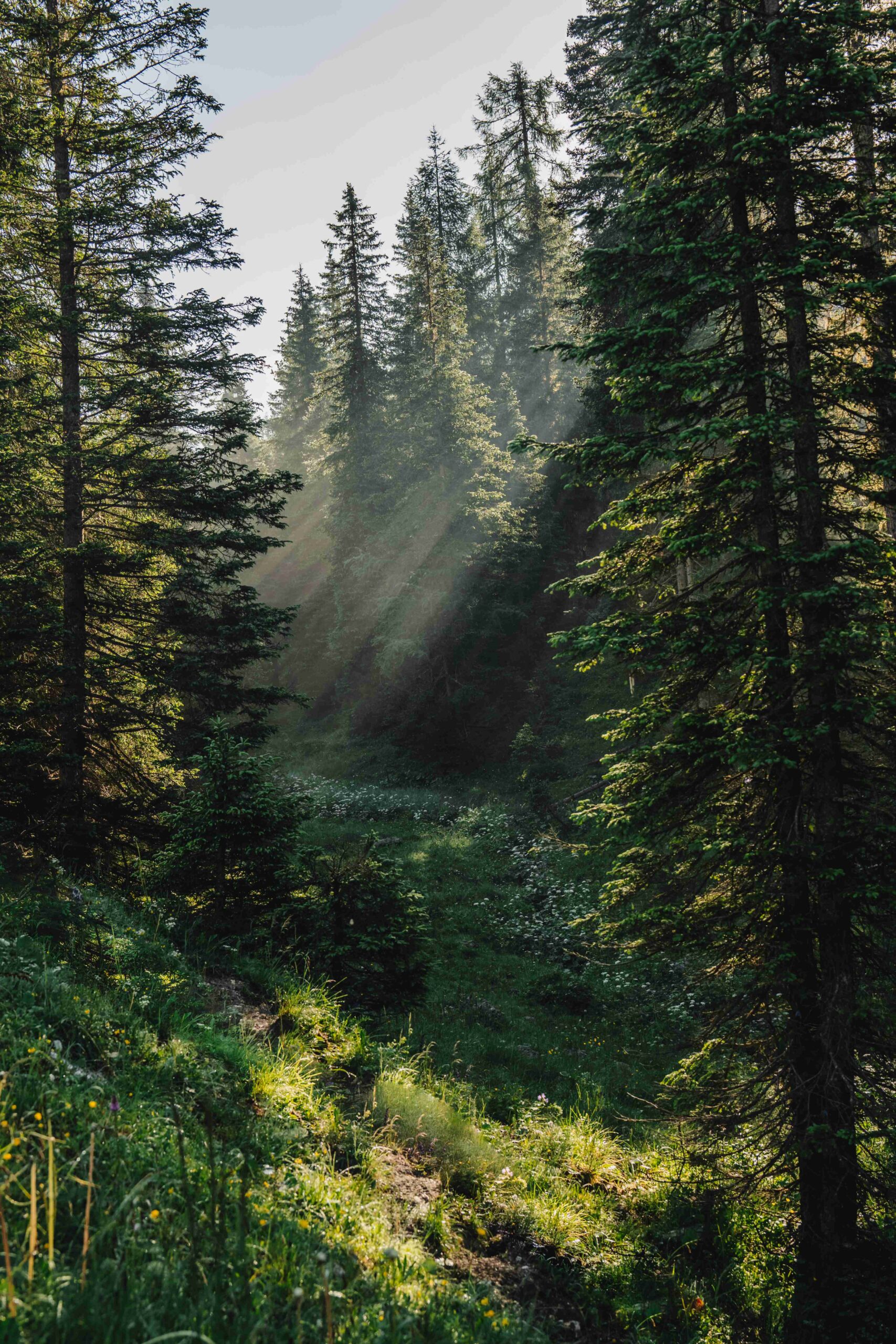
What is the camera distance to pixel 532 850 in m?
8.29

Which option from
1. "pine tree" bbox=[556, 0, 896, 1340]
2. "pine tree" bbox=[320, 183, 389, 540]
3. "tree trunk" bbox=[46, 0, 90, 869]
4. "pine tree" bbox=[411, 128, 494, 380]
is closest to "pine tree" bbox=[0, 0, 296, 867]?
"tree trunk" bbox=[46, 0, 90, 869]

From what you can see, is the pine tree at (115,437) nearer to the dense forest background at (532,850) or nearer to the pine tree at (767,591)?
the dense forest background at (532,850)

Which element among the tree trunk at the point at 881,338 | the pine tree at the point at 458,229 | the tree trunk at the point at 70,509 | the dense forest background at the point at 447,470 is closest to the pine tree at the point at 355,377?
the dense forest background at the point at 447,470

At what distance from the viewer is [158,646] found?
11.6 meters

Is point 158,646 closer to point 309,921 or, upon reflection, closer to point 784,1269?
point 309,921

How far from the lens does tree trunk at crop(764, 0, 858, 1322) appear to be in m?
4.71

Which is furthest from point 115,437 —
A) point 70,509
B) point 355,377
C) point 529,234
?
point 529,234

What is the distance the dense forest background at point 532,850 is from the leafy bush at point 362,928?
5cm

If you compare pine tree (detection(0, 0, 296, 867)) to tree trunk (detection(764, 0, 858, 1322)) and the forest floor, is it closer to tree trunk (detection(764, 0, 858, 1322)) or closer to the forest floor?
the forest floor

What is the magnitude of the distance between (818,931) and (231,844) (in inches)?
245

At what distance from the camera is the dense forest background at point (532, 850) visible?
138 inches

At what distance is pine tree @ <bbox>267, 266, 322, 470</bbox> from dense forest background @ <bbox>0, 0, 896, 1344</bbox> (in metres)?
33.9

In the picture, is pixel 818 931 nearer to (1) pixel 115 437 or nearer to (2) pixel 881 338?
(2) pixel 881 338

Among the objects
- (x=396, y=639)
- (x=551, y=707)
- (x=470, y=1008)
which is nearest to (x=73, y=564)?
(x=470, y=1008)
